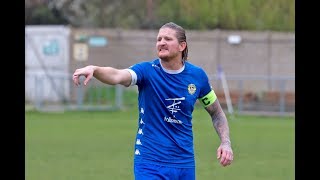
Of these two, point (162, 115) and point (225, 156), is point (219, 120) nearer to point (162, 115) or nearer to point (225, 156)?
point (225, 156)

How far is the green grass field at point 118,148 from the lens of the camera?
1476 cm

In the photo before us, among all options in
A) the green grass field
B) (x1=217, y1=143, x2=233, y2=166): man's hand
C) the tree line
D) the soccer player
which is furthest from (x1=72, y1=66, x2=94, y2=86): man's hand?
the tree line

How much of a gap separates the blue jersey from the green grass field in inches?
249

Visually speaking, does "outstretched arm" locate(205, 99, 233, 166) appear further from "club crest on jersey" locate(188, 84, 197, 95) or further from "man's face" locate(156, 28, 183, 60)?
"man's face" locate(156, 28, 183, 60)

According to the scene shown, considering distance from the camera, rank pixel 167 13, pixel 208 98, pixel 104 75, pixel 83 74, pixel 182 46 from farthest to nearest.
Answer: pixel 167 13
pixel 208 98
pixel 182 46
pixel 104 75
pixel 83 74

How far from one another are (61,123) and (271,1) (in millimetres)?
20203

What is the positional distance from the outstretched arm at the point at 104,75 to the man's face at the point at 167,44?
1.25 feet

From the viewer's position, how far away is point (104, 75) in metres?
7.11

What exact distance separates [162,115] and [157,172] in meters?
0.53

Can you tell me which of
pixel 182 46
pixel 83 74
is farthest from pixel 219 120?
pixel 83 74

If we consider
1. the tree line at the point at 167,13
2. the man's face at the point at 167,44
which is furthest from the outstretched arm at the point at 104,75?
the tree line at the point at 167,13

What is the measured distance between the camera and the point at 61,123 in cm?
2764
